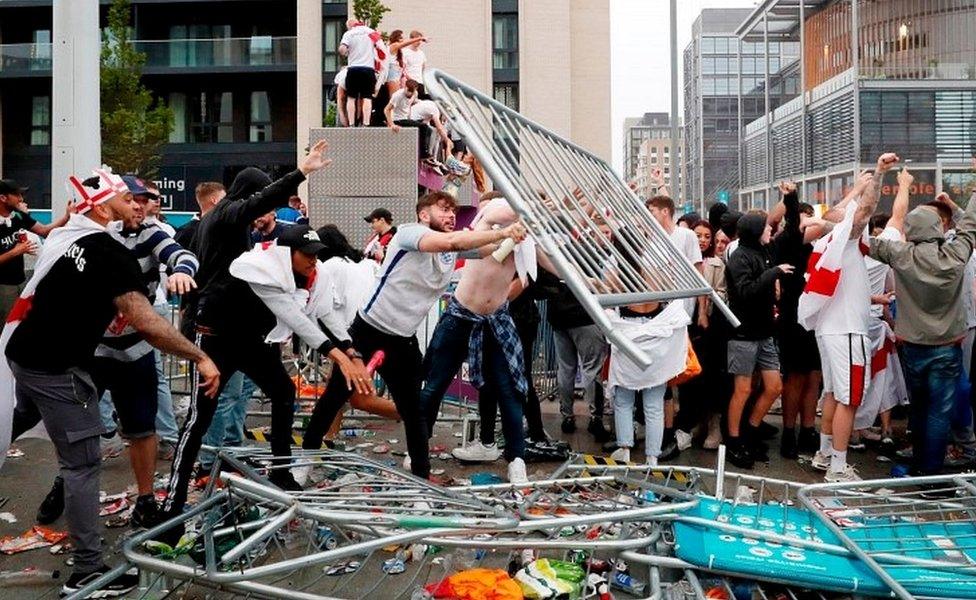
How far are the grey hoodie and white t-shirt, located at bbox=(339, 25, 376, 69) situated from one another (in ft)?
27.4

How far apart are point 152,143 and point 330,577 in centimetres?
2678

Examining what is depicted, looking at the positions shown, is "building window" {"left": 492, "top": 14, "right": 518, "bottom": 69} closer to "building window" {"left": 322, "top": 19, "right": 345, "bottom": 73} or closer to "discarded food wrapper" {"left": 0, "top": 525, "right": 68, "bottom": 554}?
"building window" {"left": 322, "top": 19, "right": 345, "bottom": 73}

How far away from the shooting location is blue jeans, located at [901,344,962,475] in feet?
18.4

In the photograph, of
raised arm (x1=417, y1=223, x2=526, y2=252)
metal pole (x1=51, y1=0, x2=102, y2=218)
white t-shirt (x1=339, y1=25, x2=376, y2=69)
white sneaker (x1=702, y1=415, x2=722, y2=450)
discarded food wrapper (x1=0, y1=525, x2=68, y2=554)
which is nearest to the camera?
raised arm (x1=417, y1=223, x2=526, y2=252)

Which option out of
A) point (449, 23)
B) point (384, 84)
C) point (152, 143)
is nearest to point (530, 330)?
point (384, 84)

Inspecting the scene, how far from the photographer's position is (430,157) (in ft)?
45.8

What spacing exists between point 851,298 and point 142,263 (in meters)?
4.63

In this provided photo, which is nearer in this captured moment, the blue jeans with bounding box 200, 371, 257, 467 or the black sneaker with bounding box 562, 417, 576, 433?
the blue jeans with bounding box 200, 371, 257, 467

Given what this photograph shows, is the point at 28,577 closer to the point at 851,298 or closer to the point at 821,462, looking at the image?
the point at 821,462

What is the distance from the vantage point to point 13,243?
7.32 meters

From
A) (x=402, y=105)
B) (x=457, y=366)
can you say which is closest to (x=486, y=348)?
(x=457, y=366)

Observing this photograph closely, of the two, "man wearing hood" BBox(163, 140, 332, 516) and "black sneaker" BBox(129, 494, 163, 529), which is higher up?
"man wearing hood" BBox(163, 140, 332, 516)

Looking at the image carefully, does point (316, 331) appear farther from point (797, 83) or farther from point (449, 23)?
point (797, 83)

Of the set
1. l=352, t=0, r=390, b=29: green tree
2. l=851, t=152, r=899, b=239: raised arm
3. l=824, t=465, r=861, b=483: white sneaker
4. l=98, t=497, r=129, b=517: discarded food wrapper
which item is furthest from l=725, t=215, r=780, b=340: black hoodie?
l=352, t=0, r=390, b=29: green tree
